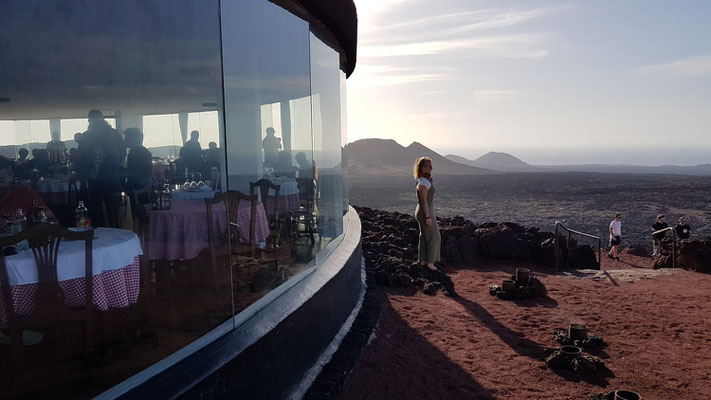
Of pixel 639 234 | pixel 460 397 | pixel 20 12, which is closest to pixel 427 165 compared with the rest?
pixel 460 397

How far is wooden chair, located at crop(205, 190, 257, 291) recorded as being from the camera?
3.93 meters

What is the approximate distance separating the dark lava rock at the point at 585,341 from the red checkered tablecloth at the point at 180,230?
3.32 m

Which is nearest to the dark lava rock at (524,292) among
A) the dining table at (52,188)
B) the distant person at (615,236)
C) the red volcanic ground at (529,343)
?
the red volcanic ground at (529,343)

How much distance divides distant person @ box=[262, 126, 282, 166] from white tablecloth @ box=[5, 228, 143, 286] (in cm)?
115

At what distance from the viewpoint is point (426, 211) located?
721cm

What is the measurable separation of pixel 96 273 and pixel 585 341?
4482 mm

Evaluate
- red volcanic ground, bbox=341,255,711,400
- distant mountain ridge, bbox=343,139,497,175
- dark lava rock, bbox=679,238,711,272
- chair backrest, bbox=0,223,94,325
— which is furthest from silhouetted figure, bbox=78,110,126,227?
distant mountain ridge, bbox=343,139,497,175

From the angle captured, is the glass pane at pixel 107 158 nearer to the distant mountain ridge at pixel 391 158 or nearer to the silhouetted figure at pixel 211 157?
the silhouetted figure at pixel 211 157

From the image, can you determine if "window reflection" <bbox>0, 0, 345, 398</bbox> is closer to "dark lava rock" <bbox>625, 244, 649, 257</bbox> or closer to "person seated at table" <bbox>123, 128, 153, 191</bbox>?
"person seated at table" <bbox>123, 128, 153, 191</bbox>

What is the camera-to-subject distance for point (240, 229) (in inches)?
192

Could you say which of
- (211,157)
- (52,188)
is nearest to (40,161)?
(52,188)

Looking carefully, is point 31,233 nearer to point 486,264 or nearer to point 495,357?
point 495,357

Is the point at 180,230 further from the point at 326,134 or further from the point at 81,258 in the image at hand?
the point at 326,134

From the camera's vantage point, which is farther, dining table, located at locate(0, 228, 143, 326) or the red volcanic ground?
the red volcanic ground
